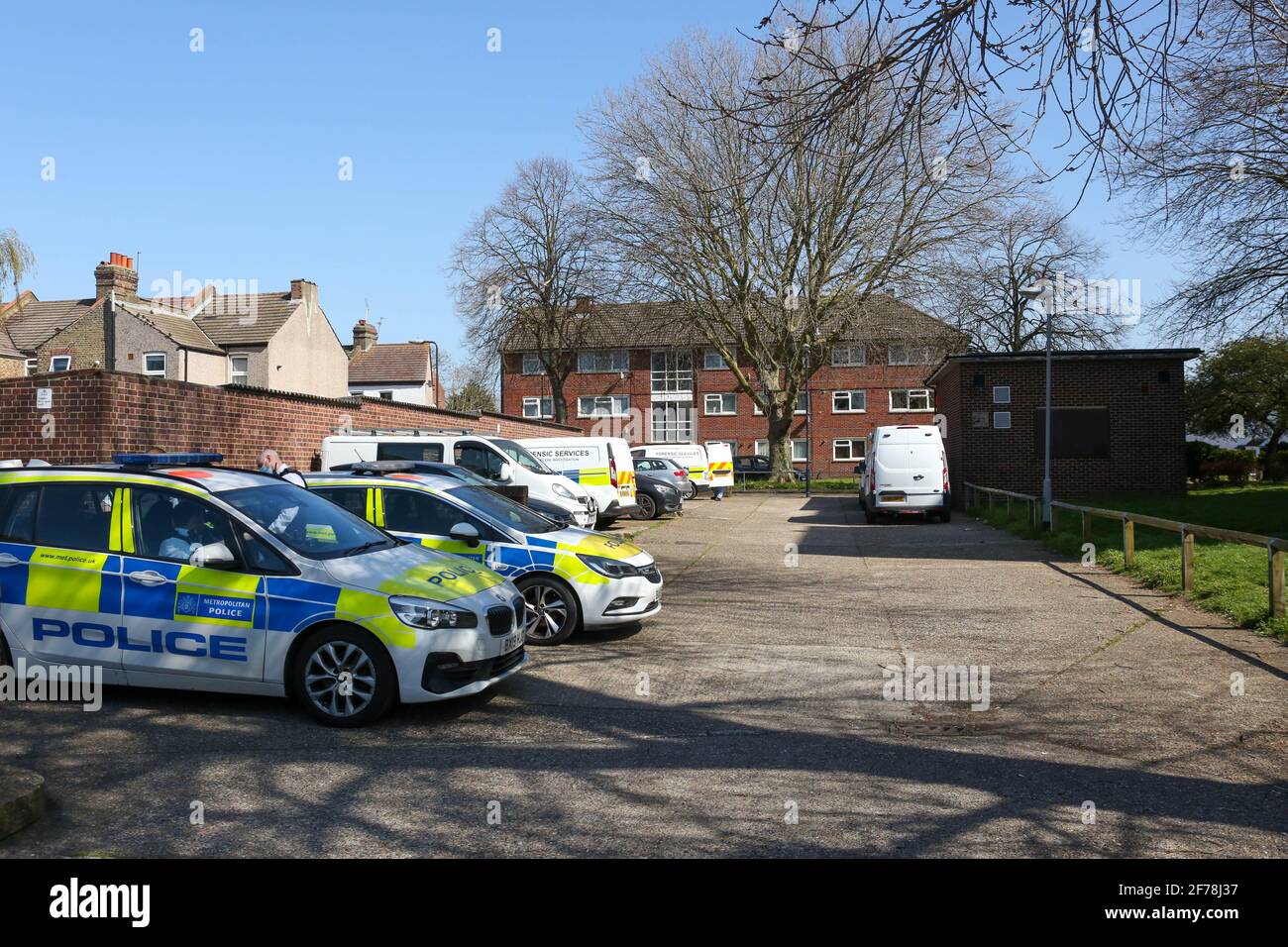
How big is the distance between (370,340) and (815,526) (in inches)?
1909

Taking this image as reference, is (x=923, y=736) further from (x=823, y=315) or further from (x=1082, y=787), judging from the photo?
(x=823, y=315)

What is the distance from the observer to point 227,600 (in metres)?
6.81

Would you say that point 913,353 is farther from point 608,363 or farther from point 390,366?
point 390,366

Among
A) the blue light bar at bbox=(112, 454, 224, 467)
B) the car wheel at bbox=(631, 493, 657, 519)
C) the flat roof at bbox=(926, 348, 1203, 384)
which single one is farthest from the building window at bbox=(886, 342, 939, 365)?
the blue light bar at bbox=(112, 454, 224, 467)

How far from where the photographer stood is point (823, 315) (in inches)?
1593

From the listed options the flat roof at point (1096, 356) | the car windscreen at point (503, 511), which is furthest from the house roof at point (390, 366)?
the car windscreen at point (503, 511)

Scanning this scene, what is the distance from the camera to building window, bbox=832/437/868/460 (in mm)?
67625

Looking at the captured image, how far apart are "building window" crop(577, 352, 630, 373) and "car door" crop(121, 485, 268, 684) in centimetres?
6279

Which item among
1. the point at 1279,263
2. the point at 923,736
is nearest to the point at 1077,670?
the point at 923,736

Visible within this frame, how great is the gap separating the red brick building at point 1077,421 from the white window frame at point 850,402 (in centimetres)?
3642

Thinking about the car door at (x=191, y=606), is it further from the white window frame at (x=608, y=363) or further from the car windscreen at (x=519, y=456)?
the white window frame at (x=608, y=363)

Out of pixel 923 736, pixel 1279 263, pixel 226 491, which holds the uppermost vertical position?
pixel 1279 263

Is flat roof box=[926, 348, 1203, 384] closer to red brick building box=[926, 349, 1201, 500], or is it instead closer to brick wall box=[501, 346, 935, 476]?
red brick building box=[926, 349, 1201, 500]
